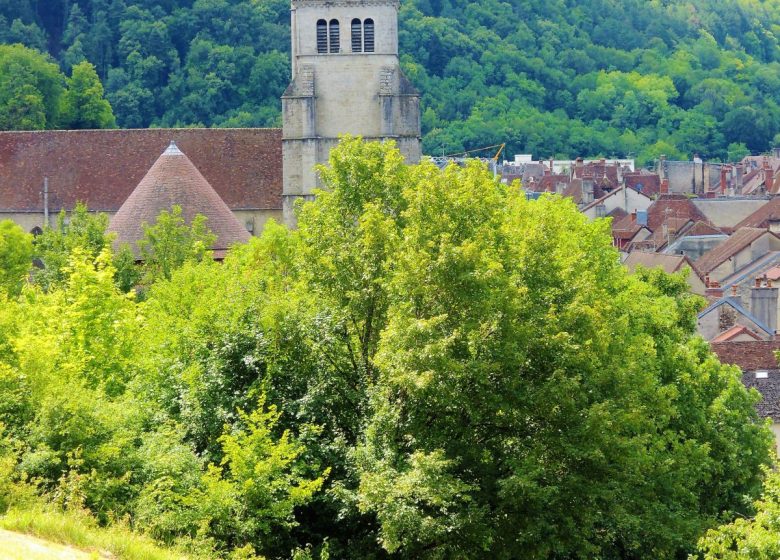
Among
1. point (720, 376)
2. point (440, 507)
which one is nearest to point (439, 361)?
point (440, 507)

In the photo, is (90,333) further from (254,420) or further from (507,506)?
(507,506)

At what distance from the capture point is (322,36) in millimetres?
51844

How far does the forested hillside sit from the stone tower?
2063 inches

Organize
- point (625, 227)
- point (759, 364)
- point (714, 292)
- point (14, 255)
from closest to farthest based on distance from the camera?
point (759, 364) < point (14, 255) < point (714, 292) < point (625, 227)

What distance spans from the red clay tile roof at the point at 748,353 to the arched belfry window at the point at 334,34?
681 inches

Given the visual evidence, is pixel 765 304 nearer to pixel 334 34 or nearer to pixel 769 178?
pixel 334 34

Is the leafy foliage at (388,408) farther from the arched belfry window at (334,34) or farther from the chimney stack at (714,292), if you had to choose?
the chimney stack at (714,292)

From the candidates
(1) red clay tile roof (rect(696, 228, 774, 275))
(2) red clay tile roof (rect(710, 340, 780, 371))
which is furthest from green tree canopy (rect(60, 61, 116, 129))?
(2) red clay tile roof (rect(710, 340, 780, 371))

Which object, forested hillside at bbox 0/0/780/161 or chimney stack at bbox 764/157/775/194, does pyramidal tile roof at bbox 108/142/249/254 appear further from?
chimney stack at bbox 764/157/775/194

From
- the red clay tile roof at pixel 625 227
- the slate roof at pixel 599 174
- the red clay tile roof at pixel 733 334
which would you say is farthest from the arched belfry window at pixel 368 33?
the slate roof at pixel 599 174

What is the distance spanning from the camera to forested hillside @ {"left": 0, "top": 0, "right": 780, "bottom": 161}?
108 meters

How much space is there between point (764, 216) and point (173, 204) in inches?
1625

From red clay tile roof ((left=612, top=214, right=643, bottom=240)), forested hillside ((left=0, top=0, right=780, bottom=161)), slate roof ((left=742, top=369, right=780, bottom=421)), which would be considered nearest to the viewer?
slate roof ((left=742, top=369, right=780, bottom=421))

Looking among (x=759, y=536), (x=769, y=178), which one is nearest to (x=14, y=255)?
(x=759, y=536)
